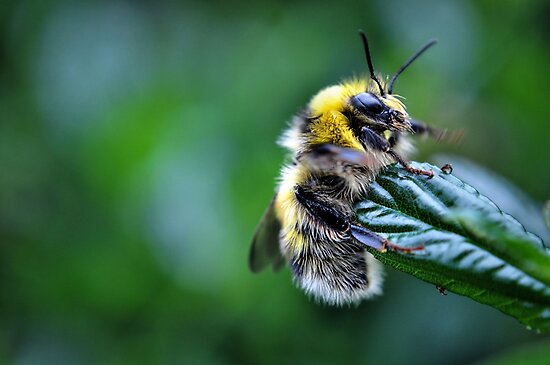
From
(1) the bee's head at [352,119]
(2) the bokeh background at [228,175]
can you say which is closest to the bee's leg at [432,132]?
(1) the bee's head at [352,119]

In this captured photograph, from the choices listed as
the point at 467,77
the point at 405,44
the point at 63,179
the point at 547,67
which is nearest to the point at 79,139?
the point at 63,179

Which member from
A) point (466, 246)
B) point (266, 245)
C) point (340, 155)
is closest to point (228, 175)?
point (266, 245)

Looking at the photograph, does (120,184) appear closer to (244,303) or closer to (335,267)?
(244,303)

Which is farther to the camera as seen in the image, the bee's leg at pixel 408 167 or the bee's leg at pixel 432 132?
the bee's leg at pixel 432 132

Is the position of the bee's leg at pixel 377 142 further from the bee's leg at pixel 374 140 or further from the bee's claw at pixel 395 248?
the bee's claw at pixel 395 248

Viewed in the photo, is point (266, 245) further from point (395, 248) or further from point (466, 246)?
point (466, 246)

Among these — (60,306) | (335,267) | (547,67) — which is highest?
(547,67)
